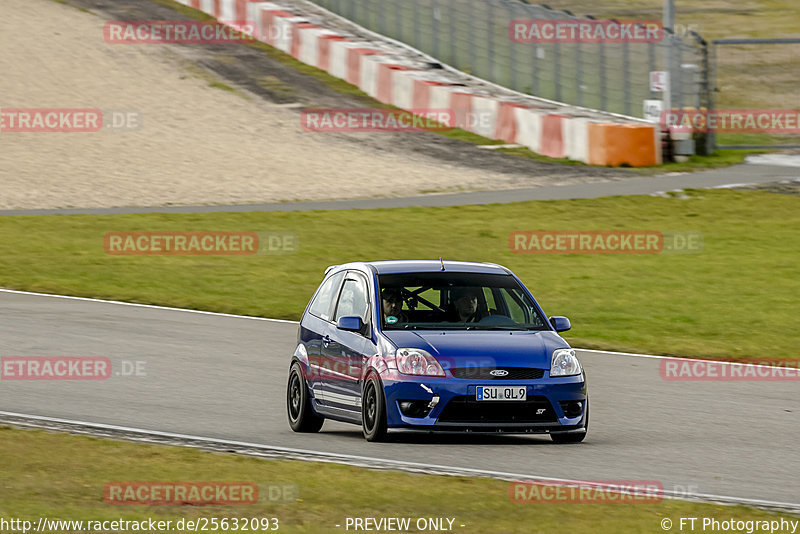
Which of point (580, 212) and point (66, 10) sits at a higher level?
point (66, 10)

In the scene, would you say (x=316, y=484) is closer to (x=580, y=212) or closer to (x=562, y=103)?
(x=580, y=212)

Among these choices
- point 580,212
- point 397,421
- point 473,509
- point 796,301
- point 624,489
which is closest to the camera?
point 473,509

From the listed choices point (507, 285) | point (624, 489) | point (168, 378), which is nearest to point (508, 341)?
point (507, 285)

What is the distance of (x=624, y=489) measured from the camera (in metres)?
8.73

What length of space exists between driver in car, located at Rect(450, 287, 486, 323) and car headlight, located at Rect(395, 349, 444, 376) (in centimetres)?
83

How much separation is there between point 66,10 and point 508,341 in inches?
1446

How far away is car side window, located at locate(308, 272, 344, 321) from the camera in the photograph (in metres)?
12.0

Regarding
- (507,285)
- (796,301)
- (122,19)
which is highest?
(122,19)

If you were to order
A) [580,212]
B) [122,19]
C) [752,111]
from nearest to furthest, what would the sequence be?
[580,212] < [752,111] < [122,19]

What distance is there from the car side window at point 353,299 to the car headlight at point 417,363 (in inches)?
30.5

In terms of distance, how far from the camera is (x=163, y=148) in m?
33.4

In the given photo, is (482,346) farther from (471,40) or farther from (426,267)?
(471,40)

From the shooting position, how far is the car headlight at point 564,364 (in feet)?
34.9

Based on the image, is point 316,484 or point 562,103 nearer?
point 316,484
